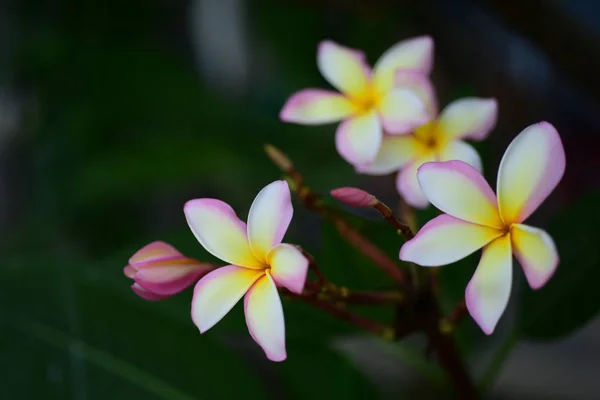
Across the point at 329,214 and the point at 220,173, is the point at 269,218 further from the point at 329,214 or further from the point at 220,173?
the point at 220,173

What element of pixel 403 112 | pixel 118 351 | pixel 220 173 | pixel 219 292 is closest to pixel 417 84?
pixel 403 112

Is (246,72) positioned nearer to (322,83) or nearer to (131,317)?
(322,83)

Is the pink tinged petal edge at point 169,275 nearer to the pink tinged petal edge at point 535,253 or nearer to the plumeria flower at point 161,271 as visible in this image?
the plumeria flower at point 161,271

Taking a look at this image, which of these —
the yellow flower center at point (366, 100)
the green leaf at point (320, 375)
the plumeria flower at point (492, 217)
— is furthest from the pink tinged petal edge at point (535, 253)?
the green leaf at point (320, 375)

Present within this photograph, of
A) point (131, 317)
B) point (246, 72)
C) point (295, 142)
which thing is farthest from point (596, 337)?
point (246, 72)

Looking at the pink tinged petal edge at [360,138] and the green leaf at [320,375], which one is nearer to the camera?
the pink tinged petal edge at [360,138]

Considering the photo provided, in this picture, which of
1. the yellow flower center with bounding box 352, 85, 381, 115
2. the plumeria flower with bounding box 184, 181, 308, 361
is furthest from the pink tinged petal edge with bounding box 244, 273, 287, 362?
the yellow flower center with bounding box 352, 85, 381, 115
